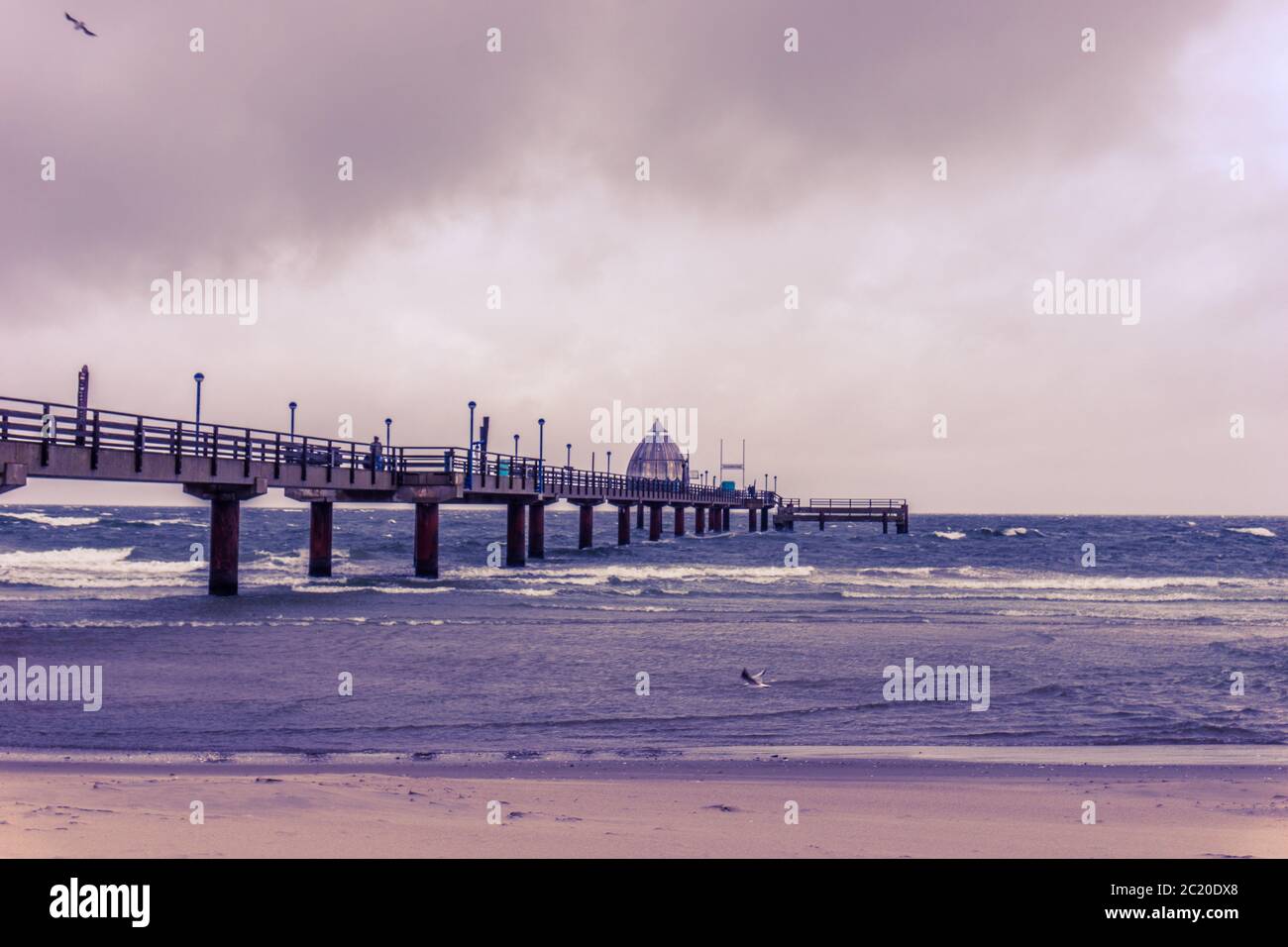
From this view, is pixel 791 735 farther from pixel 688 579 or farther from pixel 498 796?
pixel 688 579

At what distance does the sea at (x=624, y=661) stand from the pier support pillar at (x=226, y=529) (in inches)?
36.7

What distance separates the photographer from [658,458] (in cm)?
16512

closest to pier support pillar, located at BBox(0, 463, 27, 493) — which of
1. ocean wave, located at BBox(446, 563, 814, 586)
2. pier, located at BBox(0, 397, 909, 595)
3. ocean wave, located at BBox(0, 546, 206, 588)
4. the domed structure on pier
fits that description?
pier, located at BBox(0, 397, 909, 595)

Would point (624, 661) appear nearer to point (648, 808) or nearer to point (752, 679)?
point (752, 679)

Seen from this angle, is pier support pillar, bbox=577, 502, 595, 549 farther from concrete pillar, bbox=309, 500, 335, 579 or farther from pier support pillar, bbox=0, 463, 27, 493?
pier support pillar, bbox=0, 463, 27, 493

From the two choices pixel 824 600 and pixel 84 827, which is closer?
pixel 84 827

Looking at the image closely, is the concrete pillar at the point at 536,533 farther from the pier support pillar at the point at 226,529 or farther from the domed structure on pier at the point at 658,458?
the domed structure on pier at the point at 658,458

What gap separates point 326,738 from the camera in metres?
10.8

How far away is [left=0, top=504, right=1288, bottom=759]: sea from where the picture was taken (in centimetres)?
1127

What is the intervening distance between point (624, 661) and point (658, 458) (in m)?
148

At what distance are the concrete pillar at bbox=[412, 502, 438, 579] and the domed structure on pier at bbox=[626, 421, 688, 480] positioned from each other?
124268 mm

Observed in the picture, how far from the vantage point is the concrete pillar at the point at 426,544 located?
37875 millimetres

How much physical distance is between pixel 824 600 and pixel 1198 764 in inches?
822
